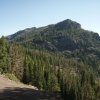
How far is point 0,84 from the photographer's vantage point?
148ft

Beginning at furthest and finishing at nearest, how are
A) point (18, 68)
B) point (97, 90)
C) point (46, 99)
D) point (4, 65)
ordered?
1. point (97, 90)
2. point (18, 68)
3. point (4, 65)
4. point (46, 99)

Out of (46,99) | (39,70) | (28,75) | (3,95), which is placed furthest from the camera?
(39,70)

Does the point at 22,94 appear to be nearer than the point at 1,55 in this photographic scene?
Yes

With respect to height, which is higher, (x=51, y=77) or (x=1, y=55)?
(x=1, y=55)

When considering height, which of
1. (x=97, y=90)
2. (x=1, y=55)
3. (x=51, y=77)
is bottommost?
(x=97, y=90)

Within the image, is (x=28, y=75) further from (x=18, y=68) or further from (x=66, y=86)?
(x=66, y=86)

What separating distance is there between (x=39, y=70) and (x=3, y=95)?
91.8 m

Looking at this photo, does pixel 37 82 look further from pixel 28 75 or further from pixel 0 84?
pixel 0 84

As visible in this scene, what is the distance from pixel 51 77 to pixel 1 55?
4827 cm

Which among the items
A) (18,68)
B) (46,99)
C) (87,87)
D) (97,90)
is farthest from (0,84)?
(97,90)

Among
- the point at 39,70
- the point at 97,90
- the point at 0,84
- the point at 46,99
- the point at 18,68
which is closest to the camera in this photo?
the point at 46,99

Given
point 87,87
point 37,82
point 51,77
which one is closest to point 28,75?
point 37,82

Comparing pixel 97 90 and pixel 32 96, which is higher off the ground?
pixel 32 96

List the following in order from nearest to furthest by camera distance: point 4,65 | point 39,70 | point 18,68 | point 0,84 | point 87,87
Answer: point 0,84, point 4,65, point 18,68, point 39,70, point 87,87
